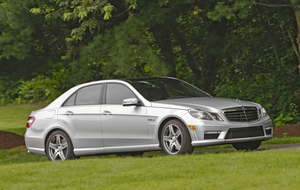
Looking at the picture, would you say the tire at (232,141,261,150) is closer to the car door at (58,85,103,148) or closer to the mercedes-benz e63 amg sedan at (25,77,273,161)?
the mercedes-benz e63 amg sedan at (25,77,273,161)

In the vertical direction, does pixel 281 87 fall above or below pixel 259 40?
below

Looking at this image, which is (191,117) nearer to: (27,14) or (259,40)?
(27,14)

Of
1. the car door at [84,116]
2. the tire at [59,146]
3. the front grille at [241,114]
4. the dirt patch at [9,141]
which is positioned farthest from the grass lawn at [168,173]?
the dirt patch at [9,141]

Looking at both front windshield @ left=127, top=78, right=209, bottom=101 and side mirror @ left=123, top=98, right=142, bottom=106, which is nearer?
side mirror @ left=123, top=98, right=142, bottom=106

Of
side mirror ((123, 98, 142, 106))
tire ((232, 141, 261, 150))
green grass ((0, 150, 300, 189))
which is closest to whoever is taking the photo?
green grass ((0, 150, 300, 189))

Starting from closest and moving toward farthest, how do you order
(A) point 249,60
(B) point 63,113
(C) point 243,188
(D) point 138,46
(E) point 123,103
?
(C) point 243,188 < (E) point 123,103 < (B) point 63,113 < (D) point 138,46 < (A) point 249,60

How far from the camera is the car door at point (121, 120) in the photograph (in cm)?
976

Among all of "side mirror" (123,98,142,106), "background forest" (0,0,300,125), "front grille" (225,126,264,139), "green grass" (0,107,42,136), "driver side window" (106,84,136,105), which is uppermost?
"background forest" (0,0,300,125)

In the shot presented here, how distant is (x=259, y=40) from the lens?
20312mm

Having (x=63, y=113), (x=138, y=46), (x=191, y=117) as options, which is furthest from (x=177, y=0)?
(x=191, y=117)

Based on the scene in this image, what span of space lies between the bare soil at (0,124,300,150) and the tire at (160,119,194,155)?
20.6 ft

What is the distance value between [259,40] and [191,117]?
1199cm

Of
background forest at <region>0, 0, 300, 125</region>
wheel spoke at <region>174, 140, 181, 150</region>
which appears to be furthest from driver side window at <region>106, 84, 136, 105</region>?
background forest at <region>0, 0, 300, 125</region>

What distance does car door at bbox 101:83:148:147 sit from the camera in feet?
32.0
